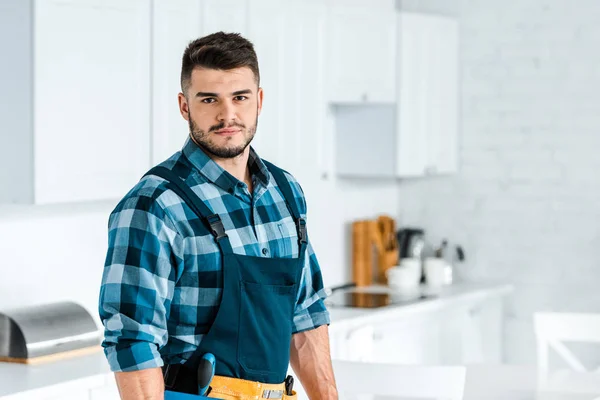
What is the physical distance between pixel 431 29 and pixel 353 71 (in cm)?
59

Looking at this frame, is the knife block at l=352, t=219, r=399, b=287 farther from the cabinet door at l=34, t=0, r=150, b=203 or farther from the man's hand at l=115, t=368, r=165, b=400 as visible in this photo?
the man's hand at l=115, t=368, r=165, b=400

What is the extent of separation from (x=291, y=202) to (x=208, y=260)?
0.32 meters

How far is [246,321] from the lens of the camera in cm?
209

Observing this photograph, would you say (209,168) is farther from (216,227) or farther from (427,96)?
(427,96)

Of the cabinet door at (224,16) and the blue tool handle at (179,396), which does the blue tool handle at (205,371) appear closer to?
the blue tool handle at (179,396)

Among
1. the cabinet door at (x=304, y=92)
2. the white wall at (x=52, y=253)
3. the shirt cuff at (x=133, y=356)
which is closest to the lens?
the shirt cuff at (x=133, y=356)

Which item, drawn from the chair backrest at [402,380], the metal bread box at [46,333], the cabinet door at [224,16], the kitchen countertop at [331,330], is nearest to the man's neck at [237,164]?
the chair backrest at [402,380]

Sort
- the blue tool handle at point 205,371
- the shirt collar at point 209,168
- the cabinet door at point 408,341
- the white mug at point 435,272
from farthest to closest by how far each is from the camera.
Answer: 1. the white mug at point 435,272
2. the cabinet door at point 408,341
3. the shirt collar at point 209,168
4. the blue tool handle at point 205,371

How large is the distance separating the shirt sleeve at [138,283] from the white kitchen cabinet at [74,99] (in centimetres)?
141

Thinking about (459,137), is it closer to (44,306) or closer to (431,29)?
(431,29)

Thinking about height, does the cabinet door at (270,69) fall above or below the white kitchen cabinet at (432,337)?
above

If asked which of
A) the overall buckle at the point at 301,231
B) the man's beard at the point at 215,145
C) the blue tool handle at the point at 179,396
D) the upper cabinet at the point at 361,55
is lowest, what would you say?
the blue tool handle at the point at 179,396

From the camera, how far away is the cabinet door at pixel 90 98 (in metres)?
3.33

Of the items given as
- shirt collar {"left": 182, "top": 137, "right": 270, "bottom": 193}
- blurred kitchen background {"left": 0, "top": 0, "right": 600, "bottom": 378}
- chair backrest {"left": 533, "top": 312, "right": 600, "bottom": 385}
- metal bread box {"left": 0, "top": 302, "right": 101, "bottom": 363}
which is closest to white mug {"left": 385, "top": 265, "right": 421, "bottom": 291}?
blurred kitchen background {"left": 0, "top": 0, "right": 600, "bottom": 378}
